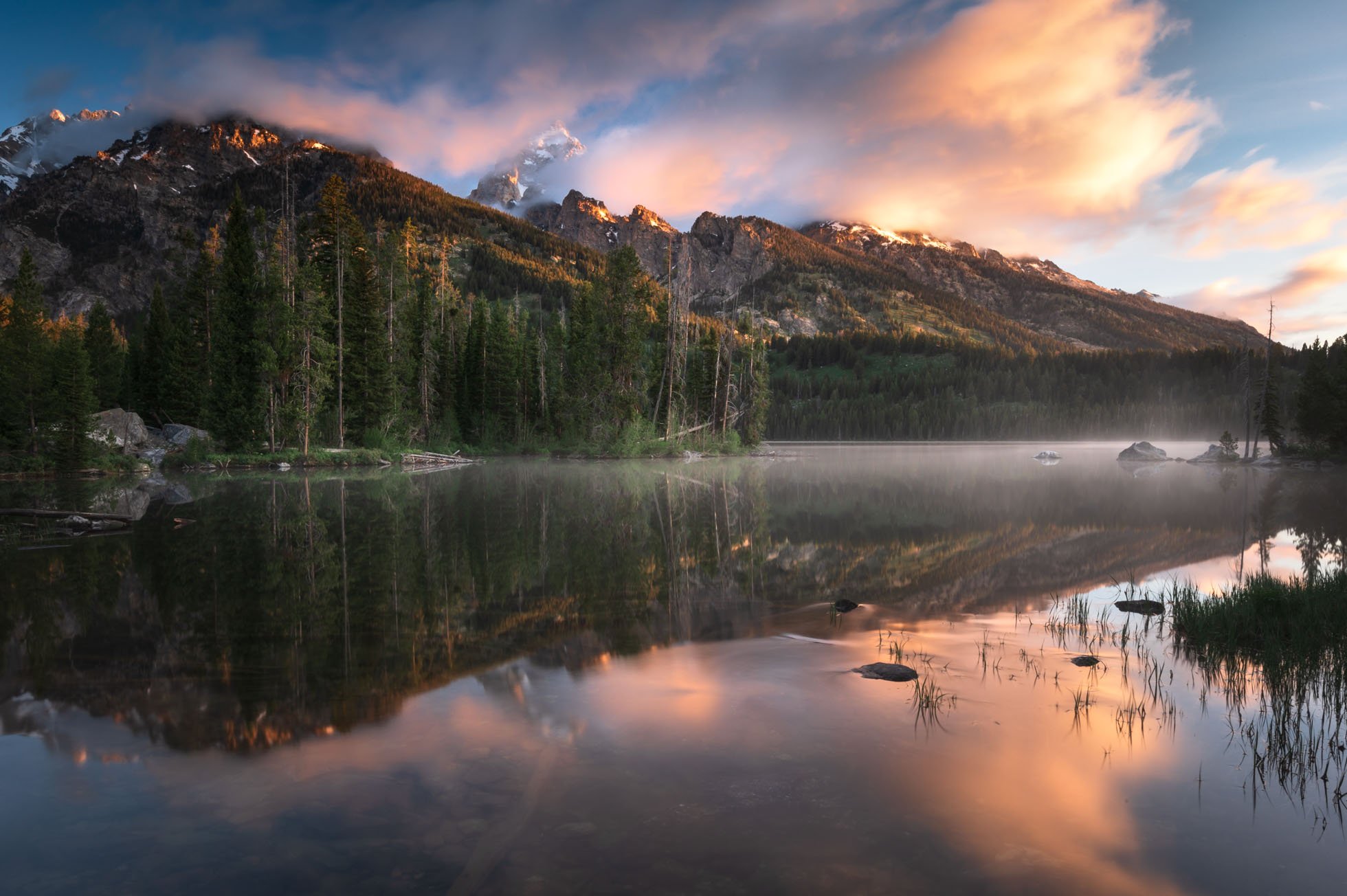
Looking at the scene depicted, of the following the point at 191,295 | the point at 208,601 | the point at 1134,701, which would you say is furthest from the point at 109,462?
the point at 1134,701

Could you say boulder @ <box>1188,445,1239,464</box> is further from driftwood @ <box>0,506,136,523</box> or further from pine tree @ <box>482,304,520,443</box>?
driftwood @ <box>0,506,136,523</box>

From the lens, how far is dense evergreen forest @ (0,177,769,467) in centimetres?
4512

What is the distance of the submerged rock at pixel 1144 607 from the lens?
12055 millimetres

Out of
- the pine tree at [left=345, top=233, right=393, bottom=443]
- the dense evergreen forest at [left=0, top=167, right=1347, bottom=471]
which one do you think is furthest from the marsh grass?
the pine tree at [left=345, top=233, right=393, bottom=443]

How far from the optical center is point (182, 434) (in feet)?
164

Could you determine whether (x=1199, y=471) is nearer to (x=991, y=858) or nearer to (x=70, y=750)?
(x=991, y=858)

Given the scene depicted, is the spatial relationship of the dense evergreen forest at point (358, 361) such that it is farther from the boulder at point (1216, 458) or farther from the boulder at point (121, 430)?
the boulder at point (1216, 458)

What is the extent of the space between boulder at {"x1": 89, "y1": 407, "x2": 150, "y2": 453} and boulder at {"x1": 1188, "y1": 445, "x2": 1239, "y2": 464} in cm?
8733

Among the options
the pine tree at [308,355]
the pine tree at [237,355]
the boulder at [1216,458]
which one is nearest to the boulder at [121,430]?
the pine tree at [237,355]

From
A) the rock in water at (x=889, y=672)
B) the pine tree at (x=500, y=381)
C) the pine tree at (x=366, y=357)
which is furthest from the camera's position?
the pine tree at (x=500, y=381)

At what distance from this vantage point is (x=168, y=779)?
5.53 metres

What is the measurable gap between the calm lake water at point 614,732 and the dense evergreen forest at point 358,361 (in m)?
32.4

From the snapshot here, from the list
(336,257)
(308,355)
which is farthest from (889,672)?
(336,257)

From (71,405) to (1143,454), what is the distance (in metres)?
88.2
